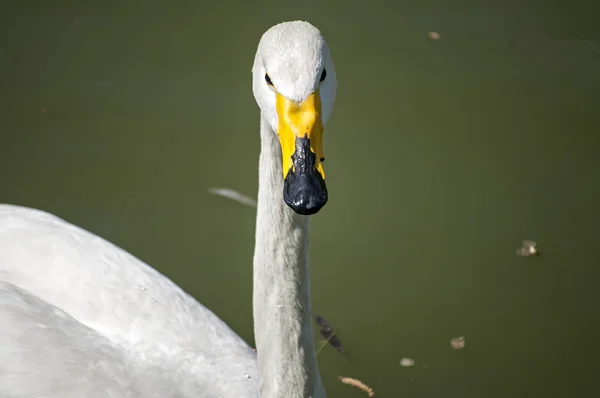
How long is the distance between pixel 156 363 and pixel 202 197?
72.8 inches

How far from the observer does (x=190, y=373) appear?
2861 millimetres

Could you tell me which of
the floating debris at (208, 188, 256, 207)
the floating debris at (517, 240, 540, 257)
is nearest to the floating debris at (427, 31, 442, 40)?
the floating debris at (517, 240, 540, 257)

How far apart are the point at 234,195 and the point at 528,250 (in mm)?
1722

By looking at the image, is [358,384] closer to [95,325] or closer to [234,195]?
[95,325]

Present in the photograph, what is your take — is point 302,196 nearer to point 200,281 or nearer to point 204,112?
point 200,281

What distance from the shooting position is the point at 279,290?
8.09 feet

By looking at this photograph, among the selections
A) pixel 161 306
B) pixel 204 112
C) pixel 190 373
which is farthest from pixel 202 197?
pixel 190 373

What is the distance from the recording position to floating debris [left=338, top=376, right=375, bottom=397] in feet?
11.9

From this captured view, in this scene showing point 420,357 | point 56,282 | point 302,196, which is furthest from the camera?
point 420,357

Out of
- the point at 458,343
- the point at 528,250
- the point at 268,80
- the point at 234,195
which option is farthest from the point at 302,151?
the point at 528,250

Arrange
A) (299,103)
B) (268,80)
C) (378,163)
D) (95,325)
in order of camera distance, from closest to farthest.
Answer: (299,103)
(268,80)
(95,325)
(378,163)

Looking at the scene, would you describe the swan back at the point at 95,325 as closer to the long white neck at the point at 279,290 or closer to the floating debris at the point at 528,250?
the long white neck at the point at 279,290

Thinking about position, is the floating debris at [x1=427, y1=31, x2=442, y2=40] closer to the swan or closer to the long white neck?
the swan

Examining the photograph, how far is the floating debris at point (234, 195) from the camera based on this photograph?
455 centimetres
